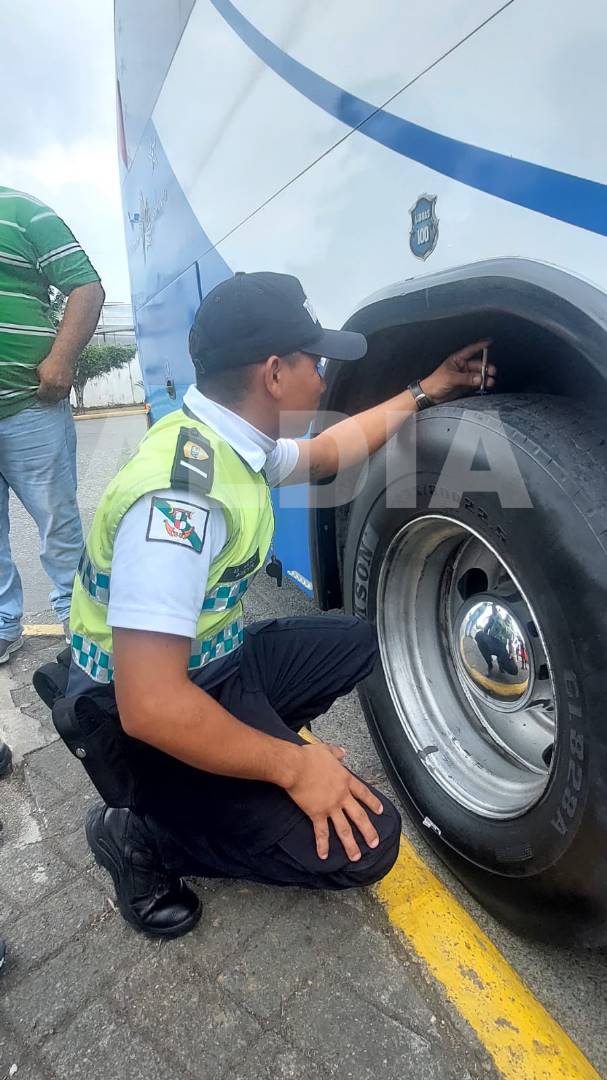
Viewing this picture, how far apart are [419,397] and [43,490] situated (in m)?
1.76

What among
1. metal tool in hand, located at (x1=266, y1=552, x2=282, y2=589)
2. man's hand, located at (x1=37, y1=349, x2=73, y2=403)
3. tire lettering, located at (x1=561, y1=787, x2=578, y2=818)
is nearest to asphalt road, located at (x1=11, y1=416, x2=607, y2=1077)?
tire lettering, located at (x1=561, y1=787, x2=578, y2=818)

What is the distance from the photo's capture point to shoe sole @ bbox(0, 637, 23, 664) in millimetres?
2873

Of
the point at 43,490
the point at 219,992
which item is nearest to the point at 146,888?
the point at 219,992

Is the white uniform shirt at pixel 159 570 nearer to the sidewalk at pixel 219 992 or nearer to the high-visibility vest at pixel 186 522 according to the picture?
the high-visibility vest at pixel 186 522

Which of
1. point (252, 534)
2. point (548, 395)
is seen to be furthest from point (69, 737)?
point (548, 395)

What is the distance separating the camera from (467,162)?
1229 millimetres

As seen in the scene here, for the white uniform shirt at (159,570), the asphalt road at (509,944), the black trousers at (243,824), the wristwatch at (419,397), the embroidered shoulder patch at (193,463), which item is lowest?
the asphalt road at (509,944)

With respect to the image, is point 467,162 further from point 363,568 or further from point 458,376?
point 363,568

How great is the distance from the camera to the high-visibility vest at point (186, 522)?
1190 mm

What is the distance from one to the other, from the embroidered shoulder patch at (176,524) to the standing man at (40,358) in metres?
1.64

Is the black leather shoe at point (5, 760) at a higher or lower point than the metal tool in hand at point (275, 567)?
lower

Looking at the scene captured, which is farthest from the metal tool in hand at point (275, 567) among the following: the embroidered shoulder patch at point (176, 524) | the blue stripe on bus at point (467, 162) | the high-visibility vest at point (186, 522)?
the blue stripe on bus at point (467, 162)

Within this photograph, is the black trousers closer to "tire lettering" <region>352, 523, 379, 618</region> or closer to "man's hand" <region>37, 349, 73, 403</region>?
"tire lettering" <region>352, 523, 379, 618</region>

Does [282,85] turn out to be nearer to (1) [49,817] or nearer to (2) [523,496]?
(2) [523,496]
